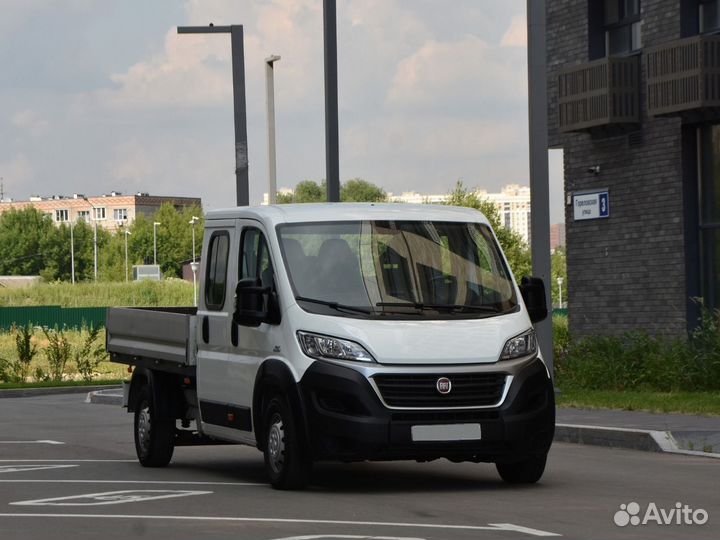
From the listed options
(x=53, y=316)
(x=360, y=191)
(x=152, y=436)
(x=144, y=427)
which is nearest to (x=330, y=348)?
(x=152, y=436)

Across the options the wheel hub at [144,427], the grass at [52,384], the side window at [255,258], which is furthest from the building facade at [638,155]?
the side window at [255,258]

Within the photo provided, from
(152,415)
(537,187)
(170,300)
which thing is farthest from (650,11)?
(170,300)

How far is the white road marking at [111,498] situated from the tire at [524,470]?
7.68 feet

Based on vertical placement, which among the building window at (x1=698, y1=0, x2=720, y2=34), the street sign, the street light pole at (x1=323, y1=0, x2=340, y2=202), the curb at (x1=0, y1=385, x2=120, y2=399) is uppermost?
the building window at (x1=698, y1=0, x2=720, y2=34)

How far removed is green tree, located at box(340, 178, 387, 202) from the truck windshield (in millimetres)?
143527

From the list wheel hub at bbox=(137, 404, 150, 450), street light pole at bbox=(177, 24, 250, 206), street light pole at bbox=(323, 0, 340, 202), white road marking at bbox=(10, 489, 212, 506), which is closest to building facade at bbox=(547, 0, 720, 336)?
street light pole at bbox=(177, 24, 250, 206)

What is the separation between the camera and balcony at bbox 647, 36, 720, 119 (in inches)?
1014

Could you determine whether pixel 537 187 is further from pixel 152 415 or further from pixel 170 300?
pixel 170 300

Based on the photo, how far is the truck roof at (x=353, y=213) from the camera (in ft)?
42.3

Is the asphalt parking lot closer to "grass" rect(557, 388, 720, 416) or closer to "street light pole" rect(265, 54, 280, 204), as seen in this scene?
"grass" rect(557, 388, 720, 416)

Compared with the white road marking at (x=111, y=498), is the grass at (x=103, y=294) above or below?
below

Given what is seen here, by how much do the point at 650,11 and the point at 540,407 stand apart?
17294mm

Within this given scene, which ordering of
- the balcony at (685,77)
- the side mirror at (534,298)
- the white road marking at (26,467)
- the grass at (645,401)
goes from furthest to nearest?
the balcony at (685,77) < the grass at (645,401) < the white road marking at (26,467) < the side mirror at (534,298)

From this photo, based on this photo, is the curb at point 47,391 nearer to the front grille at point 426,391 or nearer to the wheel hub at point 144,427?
the wheel hub at point 144,427
